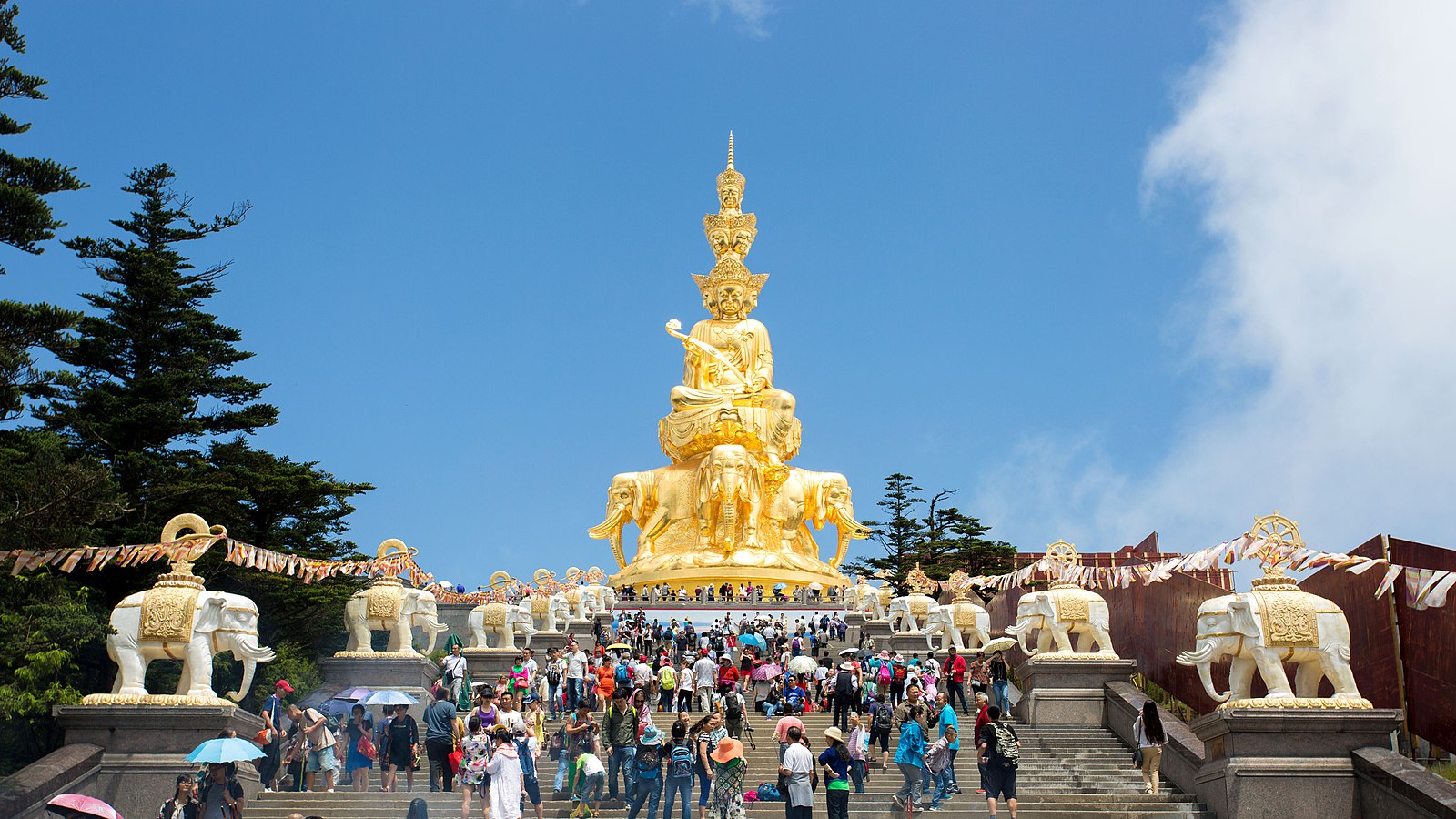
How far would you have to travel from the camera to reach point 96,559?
55.5ft

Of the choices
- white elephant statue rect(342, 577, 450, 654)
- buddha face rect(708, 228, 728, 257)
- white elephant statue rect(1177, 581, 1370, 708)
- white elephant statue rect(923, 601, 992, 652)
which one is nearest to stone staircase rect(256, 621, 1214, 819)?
white elephant statue rect(1177, 581, 1370, 708)

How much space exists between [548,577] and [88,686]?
8.86 metres

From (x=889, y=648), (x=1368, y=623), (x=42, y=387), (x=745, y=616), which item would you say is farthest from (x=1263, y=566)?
(x=42, y=387)

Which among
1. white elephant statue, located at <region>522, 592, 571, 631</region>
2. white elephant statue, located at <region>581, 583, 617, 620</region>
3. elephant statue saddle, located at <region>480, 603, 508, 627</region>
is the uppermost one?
white elephant statue, located at <region>581, 583, 617, 620</region>

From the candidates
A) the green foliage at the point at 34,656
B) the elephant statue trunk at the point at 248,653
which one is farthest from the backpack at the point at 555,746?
the green foliage at the point at 34,656

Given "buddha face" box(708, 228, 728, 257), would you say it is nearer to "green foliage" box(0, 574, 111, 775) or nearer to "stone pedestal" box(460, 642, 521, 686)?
"stone pedestal" box(460, 642, 521, 686)

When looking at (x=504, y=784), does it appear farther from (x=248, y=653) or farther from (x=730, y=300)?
(x=730, y=300)

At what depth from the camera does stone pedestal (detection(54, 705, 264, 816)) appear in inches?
534

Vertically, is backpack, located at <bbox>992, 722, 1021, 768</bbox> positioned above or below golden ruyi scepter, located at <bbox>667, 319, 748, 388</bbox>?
below

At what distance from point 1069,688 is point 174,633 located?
10423 mm

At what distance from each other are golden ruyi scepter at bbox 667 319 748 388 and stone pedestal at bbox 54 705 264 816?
25532 mm

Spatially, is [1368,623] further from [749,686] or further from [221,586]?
[221,586]

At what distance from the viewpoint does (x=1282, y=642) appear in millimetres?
13867

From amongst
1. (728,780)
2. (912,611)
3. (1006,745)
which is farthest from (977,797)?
(912,611)
